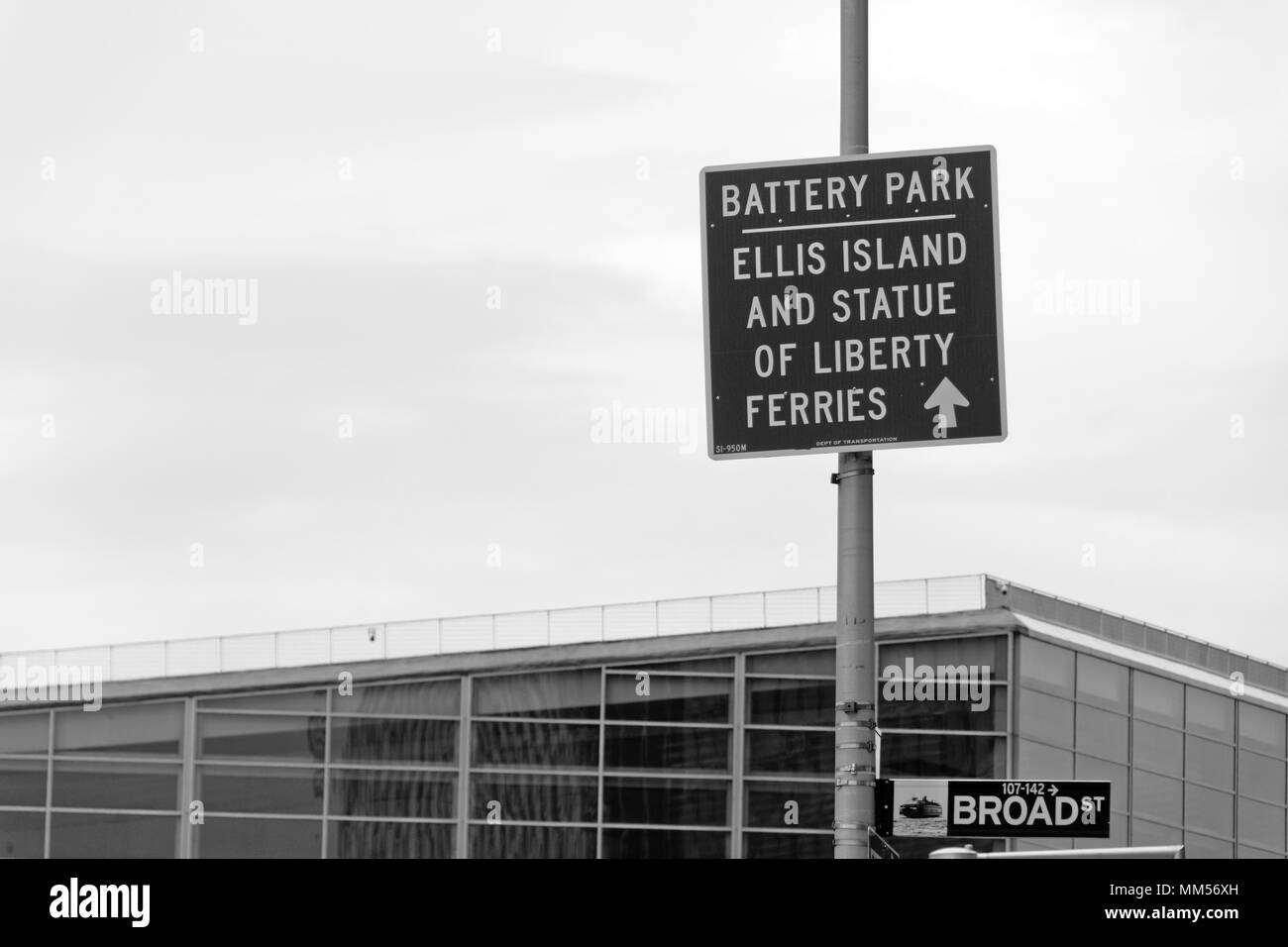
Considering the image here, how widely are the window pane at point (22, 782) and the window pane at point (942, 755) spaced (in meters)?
14.2

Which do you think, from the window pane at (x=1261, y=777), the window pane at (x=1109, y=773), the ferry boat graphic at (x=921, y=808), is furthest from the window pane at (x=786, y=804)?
the ferry boat graphic at (x=921, y=808)

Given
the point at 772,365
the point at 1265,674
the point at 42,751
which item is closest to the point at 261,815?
the point at 42,751

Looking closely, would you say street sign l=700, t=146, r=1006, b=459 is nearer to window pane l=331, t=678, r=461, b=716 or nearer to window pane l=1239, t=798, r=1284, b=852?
window pane l=331, t=678, r=461, b=716

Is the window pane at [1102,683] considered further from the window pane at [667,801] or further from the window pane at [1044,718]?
the window pane at [667,801]

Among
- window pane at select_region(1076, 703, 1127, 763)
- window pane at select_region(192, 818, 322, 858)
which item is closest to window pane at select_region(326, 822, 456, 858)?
window pane at select_region(192, 818, 322, 858)

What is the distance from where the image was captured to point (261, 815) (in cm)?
3428

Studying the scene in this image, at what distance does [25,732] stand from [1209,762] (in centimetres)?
2196

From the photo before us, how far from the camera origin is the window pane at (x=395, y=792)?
113 ft

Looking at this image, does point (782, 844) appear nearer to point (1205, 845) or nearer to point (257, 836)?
point (1205, 845)
